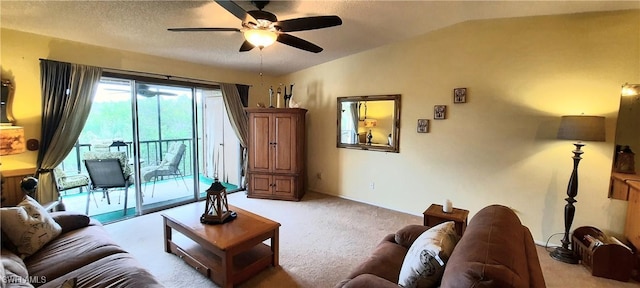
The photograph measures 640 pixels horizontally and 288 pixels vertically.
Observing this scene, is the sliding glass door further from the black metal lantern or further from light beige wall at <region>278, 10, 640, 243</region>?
light beige wall at <region>278, 10, 640, 243</region>

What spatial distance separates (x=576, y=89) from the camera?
289 cm

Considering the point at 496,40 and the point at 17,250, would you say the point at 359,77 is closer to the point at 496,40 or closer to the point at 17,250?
the point at 496,40

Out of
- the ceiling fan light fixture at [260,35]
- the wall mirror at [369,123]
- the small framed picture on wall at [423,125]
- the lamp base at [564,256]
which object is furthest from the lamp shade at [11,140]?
the lamp base at [564,256]

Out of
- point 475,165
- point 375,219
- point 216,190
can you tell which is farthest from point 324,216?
point 475,165

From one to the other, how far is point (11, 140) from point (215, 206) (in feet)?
6.47

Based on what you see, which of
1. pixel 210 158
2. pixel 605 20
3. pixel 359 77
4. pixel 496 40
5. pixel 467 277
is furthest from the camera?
pixel 210 158

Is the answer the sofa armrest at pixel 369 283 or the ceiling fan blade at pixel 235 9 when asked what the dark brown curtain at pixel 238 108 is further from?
the sofa armrest at pixel 369 283

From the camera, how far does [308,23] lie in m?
2.22

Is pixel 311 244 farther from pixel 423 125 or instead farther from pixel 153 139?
pixel 153 139

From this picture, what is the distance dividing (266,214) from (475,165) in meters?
2.96

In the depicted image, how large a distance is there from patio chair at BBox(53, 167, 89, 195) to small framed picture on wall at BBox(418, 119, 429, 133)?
469 centimetres

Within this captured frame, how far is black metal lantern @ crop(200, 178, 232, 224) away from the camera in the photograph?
2505 mm

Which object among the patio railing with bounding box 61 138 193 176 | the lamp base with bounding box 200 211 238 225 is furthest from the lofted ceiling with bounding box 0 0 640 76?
the lamp base with bounding box 200 211 238 225

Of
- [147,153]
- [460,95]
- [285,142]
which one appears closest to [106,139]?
[147,153]
